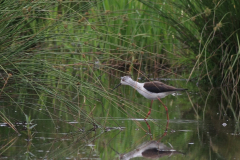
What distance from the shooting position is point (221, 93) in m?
7.77

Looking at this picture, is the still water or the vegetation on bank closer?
the still water

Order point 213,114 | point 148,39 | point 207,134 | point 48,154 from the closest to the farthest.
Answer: point 48,154 < point 207,134 < point 213,114 < point 148,39

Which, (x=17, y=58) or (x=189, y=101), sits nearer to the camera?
(x=17, y=58)

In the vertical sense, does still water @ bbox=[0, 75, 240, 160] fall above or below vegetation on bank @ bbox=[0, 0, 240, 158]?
below

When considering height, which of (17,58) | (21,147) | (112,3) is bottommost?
(21,147)

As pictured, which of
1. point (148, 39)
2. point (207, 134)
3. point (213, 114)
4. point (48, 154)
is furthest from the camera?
point (148, 39)

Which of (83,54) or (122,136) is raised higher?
(83,54)

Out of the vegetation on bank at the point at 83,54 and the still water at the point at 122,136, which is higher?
the vegetation on bank at the point at 83,54

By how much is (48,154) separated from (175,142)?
123 centimetres

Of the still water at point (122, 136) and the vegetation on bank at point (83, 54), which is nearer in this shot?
the still water at point (122, 136)

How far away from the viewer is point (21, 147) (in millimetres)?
3891

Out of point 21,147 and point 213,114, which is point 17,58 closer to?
point 21,147

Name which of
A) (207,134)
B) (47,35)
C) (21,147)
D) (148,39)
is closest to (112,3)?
(148,39)

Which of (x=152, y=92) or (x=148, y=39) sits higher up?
(x=148, y=39)
